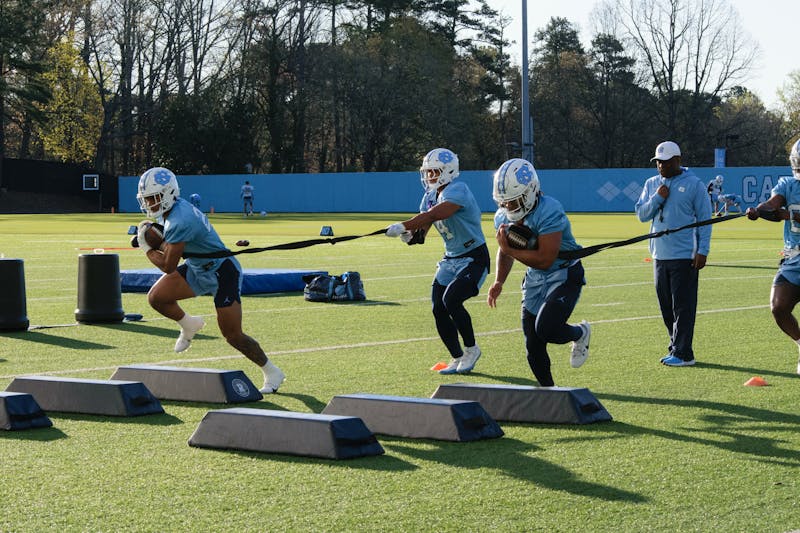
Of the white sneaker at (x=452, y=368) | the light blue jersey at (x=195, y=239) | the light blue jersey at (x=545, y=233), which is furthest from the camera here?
the white sneaker at (x=452, y=368)

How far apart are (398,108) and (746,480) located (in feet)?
261

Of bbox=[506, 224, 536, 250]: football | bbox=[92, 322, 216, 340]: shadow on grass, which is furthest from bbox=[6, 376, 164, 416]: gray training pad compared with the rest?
bbox=[92, 322, 216, 340]: shadow on grass

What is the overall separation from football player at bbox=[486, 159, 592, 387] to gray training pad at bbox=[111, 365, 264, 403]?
209cm

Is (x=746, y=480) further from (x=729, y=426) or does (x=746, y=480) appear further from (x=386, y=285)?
(x=386, y=285)

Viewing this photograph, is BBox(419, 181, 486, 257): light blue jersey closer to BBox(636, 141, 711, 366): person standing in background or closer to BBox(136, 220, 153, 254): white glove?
BBox(636, 141, 711, 366): person standing in background

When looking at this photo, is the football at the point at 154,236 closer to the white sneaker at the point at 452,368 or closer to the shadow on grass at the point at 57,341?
the white sneaker at the point at 452,368

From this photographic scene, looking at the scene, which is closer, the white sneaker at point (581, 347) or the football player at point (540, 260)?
the football player at point (540, 260)

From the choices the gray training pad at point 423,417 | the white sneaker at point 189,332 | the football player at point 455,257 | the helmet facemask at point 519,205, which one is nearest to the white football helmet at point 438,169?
the football player at point 455,257

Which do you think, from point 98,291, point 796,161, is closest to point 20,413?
point 796,161

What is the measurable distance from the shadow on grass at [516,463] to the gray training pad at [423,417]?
72 millimetres

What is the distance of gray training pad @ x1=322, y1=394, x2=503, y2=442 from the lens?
7.63 metres

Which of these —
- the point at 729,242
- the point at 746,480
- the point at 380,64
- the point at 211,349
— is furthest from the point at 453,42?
the point at 746,480

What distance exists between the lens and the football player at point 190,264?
9.48 meters

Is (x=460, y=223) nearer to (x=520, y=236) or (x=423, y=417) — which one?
(x=520, y=236)
